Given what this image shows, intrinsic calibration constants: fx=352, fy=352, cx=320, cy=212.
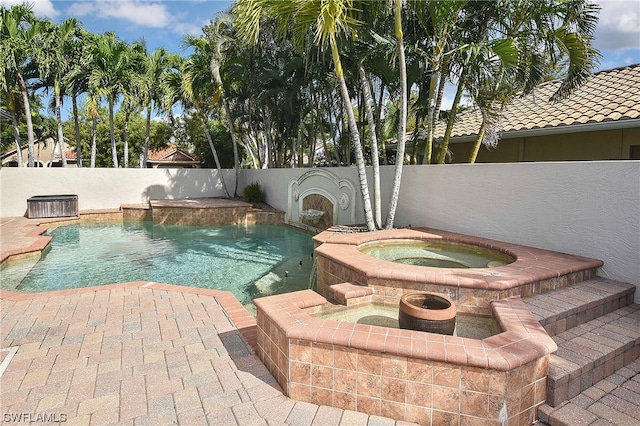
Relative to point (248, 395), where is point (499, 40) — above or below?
above

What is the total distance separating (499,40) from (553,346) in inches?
242

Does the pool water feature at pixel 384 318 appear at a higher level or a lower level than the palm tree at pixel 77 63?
lower

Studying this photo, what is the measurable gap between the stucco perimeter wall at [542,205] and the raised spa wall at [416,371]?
3.25 metres

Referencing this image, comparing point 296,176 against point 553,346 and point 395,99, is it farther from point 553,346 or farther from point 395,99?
point 553,346

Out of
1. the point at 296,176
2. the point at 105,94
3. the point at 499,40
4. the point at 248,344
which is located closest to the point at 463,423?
the point at 248,344

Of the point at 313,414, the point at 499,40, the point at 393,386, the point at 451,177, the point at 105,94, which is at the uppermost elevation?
the point at 105,94

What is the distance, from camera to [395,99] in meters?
12.0

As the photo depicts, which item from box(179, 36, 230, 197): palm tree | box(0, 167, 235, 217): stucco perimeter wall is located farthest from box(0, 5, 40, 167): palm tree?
box(179, 36, 230, 197): palm tree

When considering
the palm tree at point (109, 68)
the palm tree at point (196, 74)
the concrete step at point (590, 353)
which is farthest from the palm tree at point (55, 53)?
the concrete step at point (590, 353)

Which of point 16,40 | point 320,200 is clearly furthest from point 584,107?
point 16,40

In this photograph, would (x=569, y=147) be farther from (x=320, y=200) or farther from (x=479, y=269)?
(x=320, y=200)

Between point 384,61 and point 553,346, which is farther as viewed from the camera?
point 384,61

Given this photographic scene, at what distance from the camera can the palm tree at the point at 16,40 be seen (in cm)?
1371

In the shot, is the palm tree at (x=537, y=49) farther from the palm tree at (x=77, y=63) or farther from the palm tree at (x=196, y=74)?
the palm tree at (x=77, y=63)
